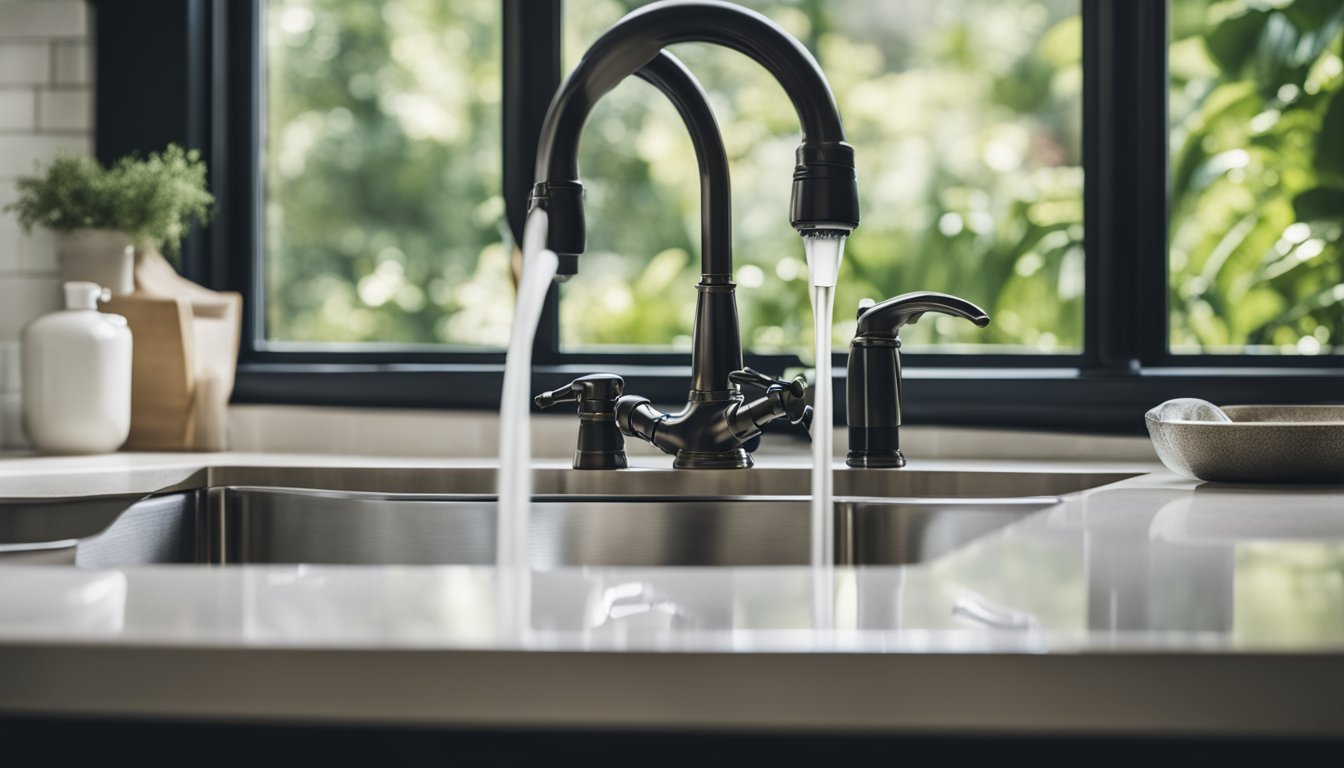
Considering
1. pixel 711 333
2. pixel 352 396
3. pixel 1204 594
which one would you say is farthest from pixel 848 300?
pixel 1204 594

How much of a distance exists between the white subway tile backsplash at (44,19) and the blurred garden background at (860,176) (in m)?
0.28

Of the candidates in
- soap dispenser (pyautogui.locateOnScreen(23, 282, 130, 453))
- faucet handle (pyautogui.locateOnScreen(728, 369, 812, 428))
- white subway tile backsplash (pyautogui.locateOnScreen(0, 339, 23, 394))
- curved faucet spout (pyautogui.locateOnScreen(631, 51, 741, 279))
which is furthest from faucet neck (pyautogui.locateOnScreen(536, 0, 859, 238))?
white subway tile backsplash (pyautogui.locateOnScreen(0, 339, 23, 394))

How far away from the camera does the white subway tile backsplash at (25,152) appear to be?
5.47ft

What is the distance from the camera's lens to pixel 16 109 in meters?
1.67

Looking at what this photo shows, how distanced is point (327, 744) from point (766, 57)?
2.53 feet

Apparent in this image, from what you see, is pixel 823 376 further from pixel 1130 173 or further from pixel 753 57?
pixel 1130 173

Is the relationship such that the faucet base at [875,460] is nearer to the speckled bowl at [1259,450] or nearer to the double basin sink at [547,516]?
the double basin sink at [547,516]

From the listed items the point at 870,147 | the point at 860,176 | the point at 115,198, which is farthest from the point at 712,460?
the point at 870,147

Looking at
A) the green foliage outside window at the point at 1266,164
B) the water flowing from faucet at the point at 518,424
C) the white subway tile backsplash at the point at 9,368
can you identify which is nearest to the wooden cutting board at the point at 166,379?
the white subway tile backsplash at the point at 9,368

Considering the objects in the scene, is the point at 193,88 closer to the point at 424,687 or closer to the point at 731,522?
the point at 731,522

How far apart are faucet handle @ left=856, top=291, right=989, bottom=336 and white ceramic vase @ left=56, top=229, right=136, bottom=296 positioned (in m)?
0.99

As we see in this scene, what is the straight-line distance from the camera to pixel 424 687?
46 cm

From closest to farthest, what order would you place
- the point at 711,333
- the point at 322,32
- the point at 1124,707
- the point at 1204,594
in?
the point at 1124,707
the point at 1204,594
the point at 711,333
the point at 322,32

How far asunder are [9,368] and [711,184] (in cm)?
105
